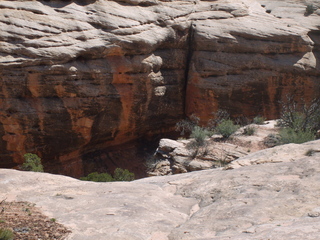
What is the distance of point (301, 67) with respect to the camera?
16984 millimetres

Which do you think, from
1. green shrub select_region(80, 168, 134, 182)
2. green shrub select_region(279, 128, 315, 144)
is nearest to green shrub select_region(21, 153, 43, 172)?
green shrub select_region(80, 168, 134, 182)

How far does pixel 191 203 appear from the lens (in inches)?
213

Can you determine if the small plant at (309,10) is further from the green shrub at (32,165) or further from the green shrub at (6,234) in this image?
the green shrub at (6,234)

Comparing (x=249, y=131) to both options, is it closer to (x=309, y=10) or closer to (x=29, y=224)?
(x=309, y=10)

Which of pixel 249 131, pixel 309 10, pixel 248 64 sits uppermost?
pixel 309 10

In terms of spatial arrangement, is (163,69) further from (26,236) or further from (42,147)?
(26,236)

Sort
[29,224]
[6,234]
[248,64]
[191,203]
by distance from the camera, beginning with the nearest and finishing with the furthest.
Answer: [6,234]
[29,224]
[191,203]
[248,64]

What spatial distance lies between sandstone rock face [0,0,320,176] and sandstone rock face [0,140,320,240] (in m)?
7.04

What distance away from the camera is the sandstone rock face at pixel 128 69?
13.0 metres

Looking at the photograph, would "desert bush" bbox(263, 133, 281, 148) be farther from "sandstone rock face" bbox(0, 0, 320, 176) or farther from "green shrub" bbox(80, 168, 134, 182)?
"sandstone rock face" bbox(0, 0, 320, 176)

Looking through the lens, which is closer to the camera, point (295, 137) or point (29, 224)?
point (29, 224)

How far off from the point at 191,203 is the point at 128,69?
30.9 feet

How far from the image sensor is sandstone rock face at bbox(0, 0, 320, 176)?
1295 centimetres

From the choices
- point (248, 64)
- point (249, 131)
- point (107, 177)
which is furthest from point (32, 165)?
point (248, 64)
